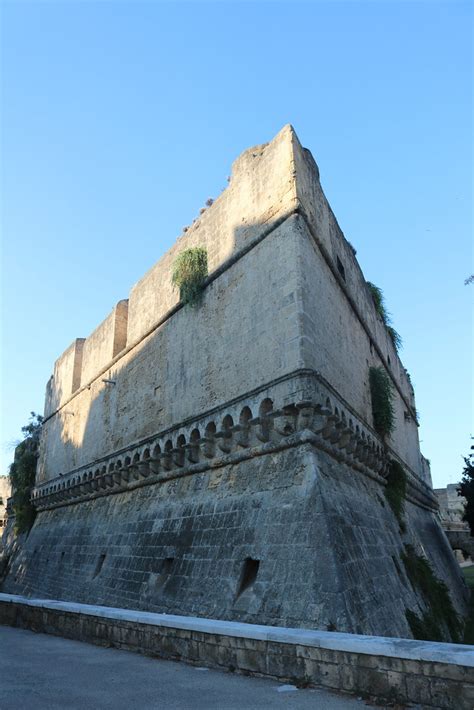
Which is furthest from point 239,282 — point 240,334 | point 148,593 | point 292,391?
point 148,593

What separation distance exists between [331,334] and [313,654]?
6.54 metres

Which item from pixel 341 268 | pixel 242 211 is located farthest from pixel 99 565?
pixel 341 268

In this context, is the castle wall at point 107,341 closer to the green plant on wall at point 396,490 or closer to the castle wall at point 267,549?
the castle wall at point 267,549

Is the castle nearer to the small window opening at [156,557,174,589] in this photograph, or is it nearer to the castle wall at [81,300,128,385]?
the small window opening at [156,557,174,589]

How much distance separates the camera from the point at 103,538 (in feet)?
42.1

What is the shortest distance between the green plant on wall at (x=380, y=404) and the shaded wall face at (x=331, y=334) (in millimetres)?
348

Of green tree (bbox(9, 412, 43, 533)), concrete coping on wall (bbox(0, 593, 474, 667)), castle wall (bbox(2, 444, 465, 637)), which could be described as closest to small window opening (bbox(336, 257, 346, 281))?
castle wall (bbox(2, 444, 465, 637))

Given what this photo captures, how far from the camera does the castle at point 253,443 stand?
704 cm

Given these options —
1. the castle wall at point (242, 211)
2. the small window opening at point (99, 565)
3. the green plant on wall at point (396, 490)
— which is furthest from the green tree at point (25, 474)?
the green plant on wall at point (396, 490)

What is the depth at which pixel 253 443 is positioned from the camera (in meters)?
8.59

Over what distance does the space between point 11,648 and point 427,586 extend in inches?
331

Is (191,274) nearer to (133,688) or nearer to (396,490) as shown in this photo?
(396,490)

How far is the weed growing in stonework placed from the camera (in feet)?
28.9

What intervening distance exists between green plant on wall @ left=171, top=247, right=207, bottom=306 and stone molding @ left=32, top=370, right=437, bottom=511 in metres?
3.08
